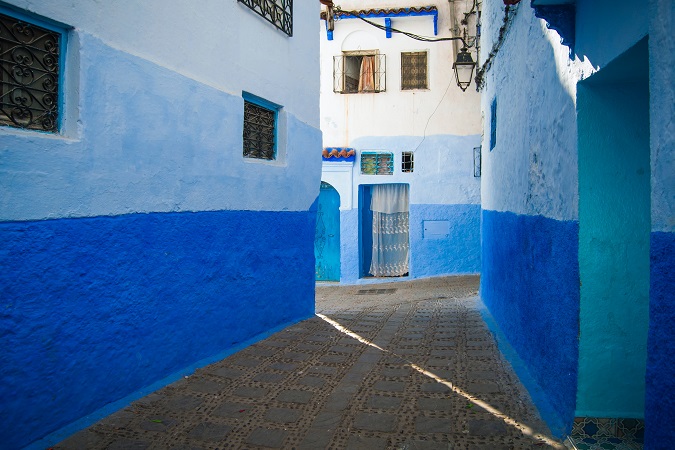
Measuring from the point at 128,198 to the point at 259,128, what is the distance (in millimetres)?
2582

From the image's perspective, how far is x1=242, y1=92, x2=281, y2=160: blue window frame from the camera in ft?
19.8

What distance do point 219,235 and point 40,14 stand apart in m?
2.59

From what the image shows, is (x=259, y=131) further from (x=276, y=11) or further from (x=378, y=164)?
(x=378, y=164)

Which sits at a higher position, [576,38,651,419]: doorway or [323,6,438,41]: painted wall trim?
[323,6,438,41]: painted wall trim

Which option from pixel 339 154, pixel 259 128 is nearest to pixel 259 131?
pixel 259 128

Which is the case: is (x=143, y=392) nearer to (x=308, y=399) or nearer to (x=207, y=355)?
(x=207, y=355)

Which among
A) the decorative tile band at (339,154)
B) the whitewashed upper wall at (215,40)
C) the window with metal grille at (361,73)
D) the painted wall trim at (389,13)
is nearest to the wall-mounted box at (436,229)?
the decorative tile band at (339,154)

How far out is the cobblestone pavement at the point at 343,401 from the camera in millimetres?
3361

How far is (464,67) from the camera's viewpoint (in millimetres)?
11055

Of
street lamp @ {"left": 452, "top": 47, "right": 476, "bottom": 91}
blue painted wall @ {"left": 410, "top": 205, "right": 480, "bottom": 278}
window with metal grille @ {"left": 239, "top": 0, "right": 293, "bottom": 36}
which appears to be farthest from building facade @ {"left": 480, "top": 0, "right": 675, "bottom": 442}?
blue painted wall @ {"left": 410, "top": 205, "right": 480, "bottom": 278}

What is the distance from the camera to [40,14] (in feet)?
10.7

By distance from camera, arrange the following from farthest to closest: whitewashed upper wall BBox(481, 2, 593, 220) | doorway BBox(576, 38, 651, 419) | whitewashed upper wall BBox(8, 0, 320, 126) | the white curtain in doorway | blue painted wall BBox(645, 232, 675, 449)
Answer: the white curtain in doorway
whitewashed upper wall BBox(8, 0, 320, 126)
whitewashed upper wall BBox(481, 2, 593, 220)
doorway BBox(576, 38, 651, 419)
blue painted wall BBox(645, 232, 675, 449)

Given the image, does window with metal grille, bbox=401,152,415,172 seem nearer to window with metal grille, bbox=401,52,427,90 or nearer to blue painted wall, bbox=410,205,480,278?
blue painted wall, bbox=410,205,480,278

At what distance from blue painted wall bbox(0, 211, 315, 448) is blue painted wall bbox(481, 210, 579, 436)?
2.94 metres
